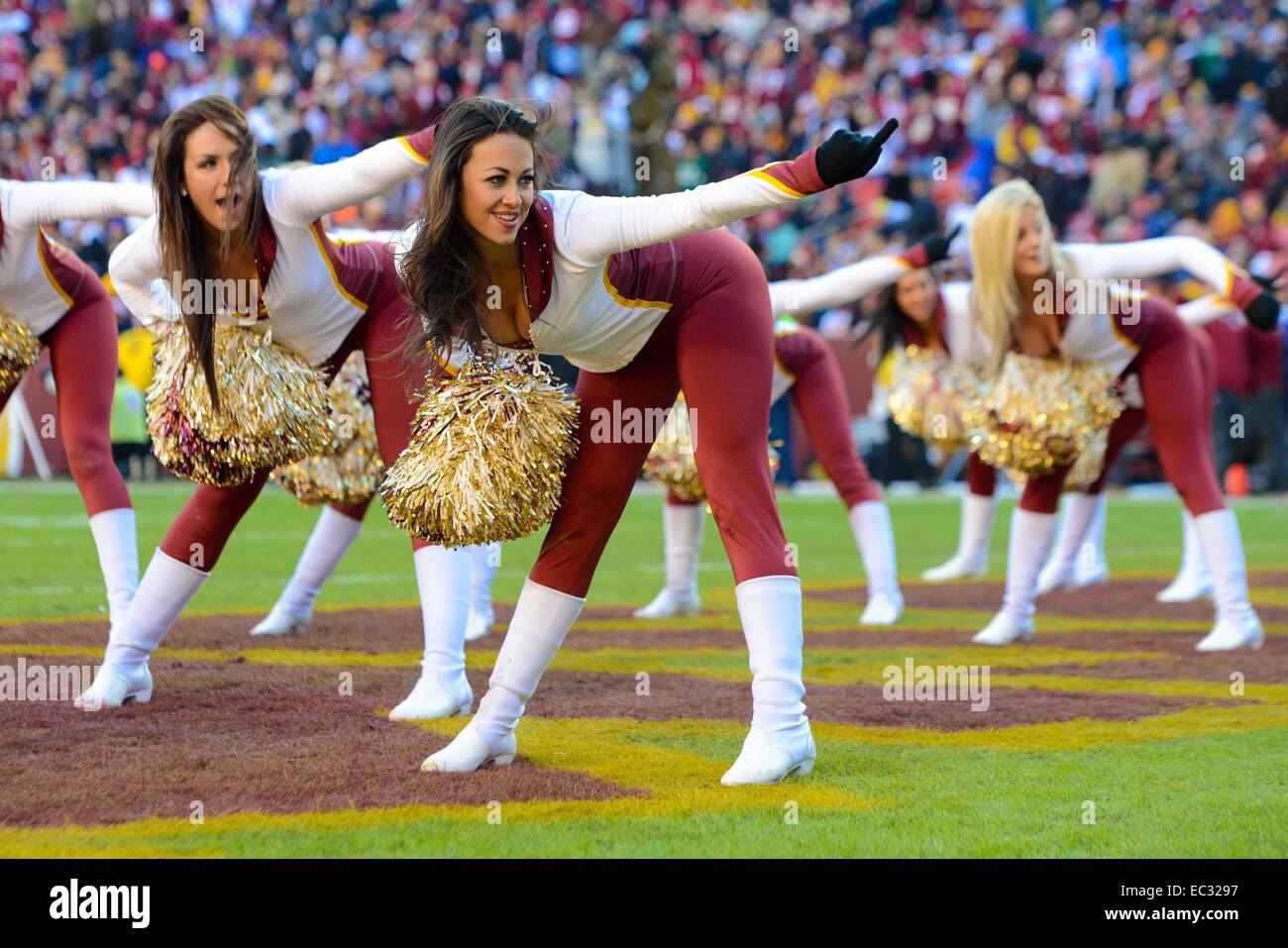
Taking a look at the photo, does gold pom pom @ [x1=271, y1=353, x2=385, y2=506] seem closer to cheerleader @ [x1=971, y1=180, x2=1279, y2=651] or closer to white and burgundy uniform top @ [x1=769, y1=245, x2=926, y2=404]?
white and burgundy uniform top @ [x1=769, y1=245, x2=926, y2=404]

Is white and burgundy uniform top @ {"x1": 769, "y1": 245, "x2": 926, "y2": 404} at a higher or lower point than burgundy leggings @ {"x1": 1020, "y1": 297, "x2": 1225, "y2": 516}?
higher

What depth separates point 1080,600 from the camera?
7887 mm

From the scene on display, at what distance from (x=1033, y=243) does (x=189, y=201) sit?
3.11 metres

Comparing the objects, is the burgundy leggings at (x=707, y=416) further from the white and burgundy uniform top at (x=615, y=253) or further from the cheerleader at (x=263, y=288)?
the cheerleader at (x=263, y=288)

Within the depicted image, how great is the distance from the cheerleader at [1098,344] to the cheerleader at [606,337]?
234 centimetres

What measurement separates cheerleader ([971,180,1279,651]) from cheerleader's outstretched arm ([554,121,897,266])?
2781mm

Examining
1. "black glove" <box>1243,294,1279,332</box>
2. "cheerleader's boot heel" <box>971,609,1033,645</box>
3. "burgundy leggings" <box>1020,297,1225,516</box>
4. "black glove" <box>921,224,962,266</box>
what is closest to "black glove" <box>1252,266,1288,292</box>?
"black glove" <box>1243,294,1279,332</box>

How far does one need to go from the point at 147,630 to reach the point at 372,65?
652 inches

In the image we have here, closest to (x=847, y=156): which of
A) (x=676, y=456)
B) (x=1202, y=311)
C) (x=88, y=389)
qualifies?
(x=88, y=389)

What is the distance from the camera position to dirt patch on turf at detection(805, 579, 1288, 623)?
734cm

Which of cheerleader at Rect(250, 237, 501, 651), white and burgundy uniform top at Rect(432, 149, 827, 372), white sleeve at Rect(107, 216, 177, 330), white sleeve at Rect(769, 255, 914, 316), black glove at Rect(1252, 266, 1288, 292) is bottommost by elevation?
cheerleader at Rect(250, 237, 501, 651)

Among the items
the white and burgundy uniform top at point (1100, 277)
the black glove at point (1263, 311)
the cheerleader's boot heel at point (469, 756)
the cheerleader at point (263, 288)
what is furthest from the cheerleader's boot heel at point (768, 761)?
the black glove at point (1263, 311)
